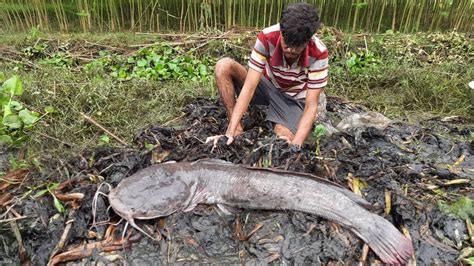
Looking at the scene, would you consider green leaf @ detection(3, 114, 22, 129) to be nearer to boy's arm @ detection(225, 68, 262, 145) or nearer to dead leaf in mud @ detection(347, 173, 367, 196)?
boy's arm @ detection(225, 68, 262, 145)

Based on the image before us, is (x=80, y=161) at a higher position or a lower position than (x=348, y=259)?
higher

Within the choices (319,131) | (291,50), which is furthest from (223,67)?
(319,131)

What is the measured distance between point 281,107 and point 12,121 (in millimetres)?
2099

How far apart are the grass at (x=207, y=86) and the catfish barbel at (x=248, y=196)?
113 cm

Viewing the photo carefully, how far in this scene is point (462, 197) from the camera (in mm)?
2822

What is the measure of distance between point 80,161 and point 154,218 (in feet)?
2.53

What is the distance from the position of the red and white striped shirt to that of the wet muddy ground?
591 mm

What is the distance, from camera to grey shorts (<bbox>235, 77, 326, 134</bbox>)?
12.7ft

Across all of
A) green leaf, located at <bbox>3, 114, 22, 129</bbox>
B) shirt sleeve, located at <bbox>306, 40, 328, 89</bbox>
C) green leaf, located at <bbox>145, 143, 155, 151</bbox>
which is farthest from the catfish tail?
green leaf, located at <bbox>3, 114, 22, 129</bbox>

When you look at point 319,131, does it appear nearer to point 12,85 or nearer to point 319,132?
point 319,132

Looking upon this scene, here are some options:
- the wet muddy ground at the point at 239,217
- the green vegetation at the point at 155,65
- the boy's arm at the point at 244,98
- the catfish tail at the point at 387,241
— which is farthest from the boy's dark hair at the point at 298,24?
the green vegetation at the point at 155,65

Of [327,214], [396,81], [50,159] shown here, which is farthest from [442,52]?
[50,159]

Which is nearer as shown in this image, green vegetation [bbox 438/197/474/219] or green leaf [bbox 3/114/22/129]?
green vegetation [bbox 438/197/474/219]

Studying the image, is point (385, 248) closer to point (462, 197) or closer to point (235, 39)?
point (462, 197)
